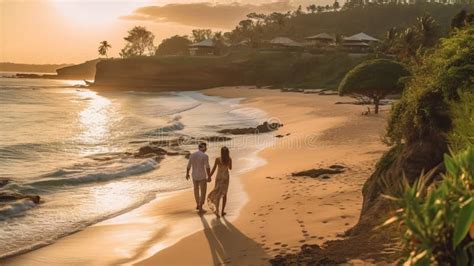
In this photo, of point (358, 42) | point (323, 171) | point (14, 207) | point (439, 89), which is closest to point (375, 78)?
point (323, 171)

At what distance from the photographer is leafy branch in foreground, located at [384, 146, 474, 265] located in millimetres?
2510

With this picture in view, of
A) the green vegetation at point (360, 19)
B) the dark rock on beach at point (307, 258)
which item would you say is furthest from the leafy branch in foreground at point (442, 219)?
the green vegetation at point (360, 19)

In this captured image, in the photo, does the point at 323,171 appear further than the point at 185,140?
No

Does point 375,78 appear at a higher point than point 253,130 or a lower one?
higher

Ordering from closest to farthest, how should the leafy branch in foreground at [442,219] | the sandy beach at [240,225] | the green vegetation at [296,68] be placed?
1. the leafy branch in foreground at [442,219]
2. the sandy beach at [240,225]
3. the green vegetation at [296,68]

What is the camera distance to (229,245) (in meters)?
8.37

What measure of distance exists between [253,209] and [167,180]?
A: 626 cm

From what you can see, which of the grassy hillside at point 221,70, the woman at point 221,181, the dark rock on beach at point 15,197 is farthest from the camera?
the grassy hillside at point 221,70

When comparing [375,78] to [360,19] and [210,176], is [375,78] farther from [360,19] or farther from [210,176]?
[360,19]

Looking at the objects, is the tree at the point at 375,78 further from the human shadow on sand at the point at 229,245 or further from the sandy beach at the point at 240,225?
the human shadow on sand at the point at 229,245

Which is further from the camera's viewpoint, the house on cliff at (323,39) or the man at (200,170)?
the house on cliff at (323,39)

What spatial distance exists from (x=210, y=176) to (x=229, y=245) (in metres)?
3.08

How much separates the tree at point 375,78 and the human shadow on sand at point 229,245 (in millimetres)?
22064

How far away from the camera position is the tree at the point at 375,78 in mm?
29625
